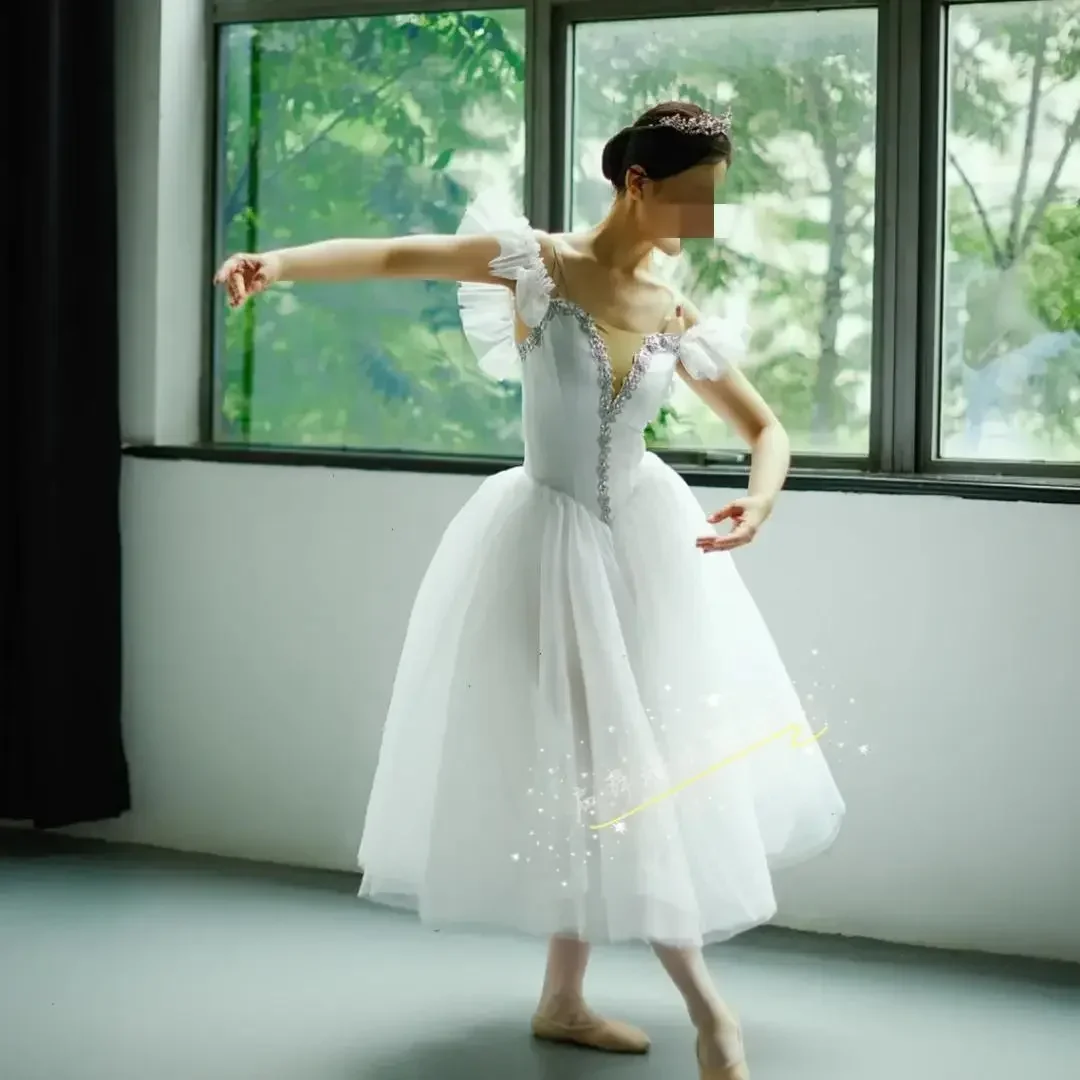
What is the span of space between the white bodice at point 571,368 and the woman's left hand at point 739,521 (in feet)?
0.52

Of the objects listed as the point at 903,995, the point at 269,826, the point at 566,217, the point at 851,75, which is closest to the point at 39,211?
the point at 566,217

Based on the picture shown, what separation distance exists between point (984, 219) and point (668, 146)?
97 centimetres

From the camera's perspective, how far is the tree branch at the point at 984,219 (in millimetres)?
3076

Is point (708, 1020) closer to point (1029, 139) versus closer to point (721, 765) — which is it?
point (721, 765)

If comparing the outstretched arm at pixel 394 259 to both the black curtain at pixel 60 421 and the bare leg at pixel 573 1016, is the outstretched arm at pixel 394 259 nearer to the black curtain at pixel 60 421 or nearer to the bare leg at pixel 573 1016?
the bare leg at pixel 573 1016

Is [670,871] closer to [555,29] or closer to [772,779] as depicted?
[772,779]

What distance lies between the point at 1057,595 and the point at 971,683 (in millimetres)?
198

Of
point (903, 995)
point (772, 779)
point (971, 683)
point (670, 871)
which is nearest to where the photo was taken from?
point (670, 871)

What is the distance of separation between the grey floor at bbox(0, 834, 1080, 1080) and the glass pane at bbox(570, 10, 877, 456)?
0.92 metres

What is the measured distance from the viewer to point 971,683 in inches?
117

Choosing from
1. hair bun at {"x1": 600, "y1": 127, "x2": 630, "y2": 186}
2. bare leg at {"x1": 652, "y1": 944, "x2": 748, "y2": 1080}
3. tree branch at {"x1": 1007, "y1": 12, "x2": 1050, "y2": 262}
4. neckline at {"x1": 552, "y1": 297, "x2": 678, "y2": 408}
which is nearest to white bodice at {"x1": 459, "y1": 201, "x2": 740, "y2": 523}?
neckline at {"x1": 552, "y1": 297, "x2": 678, "y2": 408}

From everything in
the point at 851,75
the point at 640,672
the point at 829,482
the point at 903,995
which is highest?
the point at 851,75

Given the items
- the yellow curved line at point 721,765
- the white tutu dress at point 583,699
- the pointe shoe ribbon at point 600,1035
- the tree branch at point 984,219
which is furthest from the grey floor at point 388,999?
the tree branch at point 984,219

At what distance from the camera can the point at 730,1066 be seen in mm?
→ 2348
